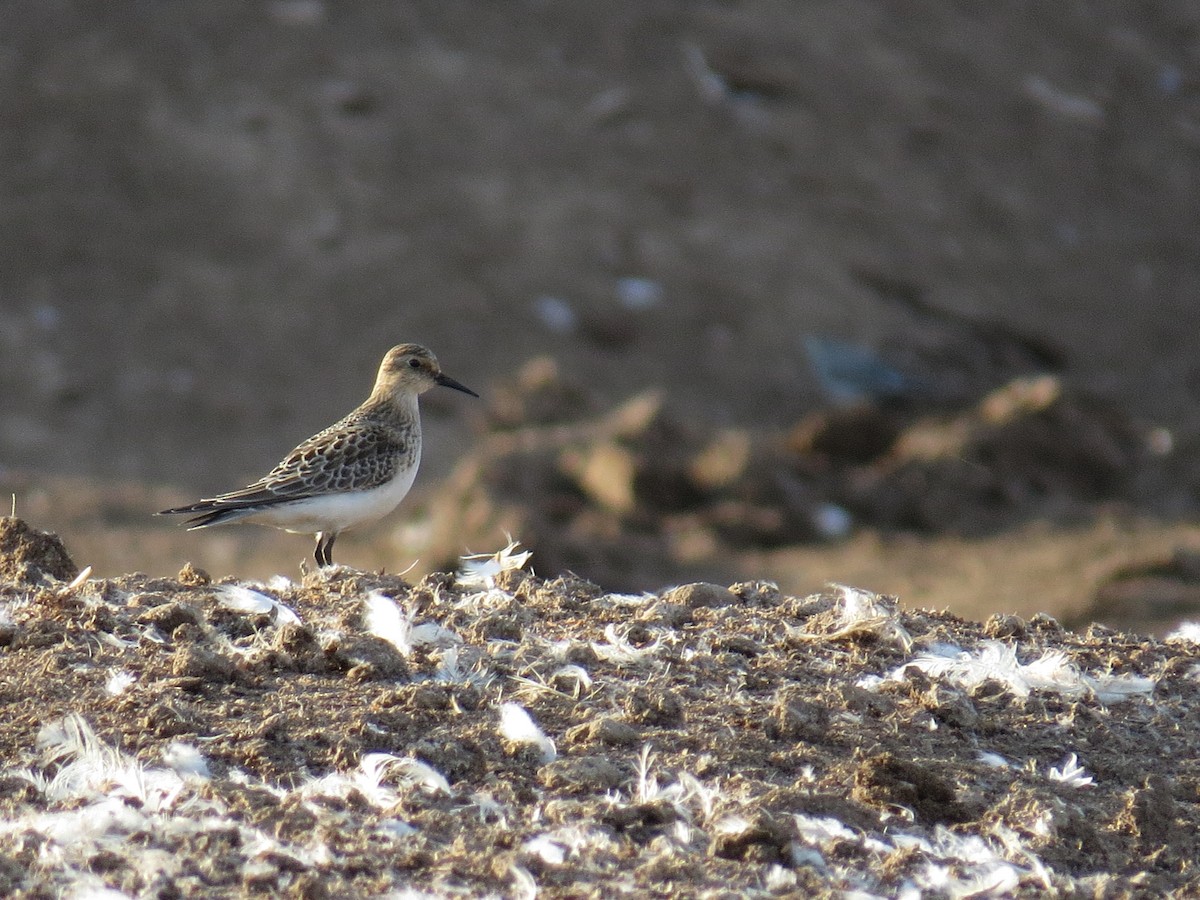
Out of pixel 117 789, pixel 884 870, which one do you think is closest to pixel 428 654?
pixel 117 789

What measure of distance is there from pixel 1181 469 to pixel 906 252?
201 inches

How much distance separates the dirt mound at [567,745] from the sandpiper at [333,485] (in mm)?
1674

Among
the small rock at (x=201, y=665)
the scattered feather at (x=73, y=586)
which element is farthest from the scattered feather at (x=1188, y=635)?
the scattered feather at (x=73, y=586)

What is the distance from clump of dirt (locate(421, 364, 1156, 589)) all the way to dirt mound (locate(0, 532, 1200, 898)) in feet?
24.5

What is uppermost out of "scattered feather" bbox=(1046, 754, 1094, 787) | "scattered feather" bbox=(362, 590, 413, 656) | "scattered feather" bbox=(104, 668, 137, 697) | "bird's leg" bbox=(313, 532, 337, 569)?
"scattered feather" bbox=(1046, 754, 1094, 787)

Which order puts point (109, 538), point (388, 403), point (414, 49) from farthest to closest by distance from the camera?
point (414, 49)
point (109, 538)
point (388, 403)

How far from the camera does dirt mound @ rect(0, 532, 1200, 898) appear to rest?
450 cm

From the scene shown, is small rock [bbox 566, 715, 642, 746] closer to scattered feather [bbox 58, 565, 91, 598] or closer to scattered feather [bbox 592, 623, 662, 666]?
scattered feather [bbox 592, 623, 662, 666]

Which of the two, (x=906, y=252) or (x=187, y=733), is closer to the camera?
(x=187, y=733)

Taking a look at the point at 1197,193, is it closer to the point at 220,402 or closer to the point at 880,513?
the point at 880,513

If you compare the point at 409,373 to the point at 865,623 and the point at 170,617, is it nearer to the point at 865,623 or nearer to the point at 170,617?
the point at 170,617

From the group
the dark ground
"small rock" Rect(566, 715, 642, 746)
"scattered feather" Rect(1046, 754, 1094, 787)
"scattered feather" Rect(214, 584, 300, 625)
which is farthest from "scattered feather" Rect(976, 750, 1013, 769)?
the dark ground

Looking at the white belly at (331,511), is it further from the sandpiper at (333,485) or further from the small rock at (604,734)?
the small rock at (604,734)

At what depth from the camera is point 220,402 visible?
17.7 meters
